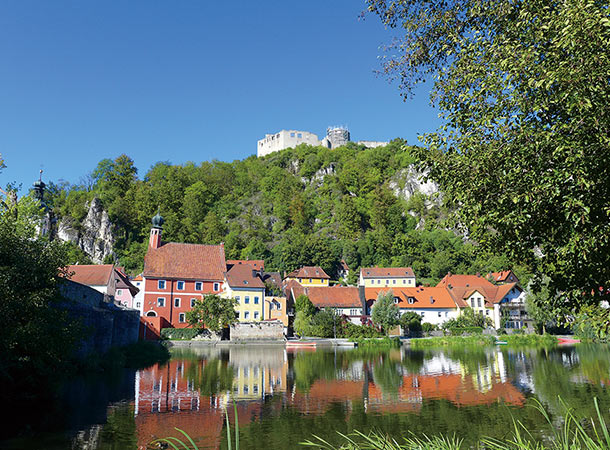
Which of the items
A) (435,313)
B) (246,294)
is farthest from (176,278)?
(435,313)

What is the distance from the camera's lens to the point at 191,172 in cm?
12475

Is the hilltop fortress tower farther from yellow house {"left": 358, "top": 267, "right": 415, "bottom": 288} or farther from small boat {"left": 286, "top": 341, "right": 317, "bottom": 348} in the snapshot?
small boat {"left": 286, "top": 341, "right": 317, "bottom": 348}

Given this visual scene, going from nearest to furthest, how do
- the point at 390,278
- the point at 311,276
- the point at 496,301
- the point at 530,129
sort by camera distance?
the point at 530,129, the point at 496,301, the point at 390,278, the point at 311,276

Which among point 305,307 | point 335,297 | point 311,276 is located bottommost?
point 305,307

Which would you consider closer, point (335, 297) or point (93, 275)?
point (93, 275)

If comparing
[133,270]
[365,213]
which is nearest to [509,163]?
[133,270]

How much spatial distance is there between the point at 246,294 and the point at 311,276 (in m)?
27.1

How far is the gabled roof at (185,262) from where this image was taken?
57344 mm

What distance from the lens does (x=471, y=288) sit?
234 ft

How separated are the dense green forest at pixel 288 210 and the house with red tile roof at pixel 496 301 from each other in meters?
16.3

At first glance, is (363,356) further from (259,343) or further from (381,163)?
(381,163)

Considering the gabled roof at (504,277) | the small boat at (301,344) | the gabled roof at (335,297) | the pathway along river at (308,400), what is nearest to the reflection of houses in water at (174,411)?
the pathway along river at (308,400)

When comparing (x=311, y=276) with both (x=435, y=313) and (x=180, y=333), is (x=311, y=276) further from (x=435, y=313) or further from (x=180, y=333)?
(x=180, y=333)

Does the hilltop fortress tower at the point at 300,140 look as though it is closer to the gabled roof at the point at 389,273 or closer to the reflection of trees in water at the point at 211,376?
the gabled roof at the point at 389,273
